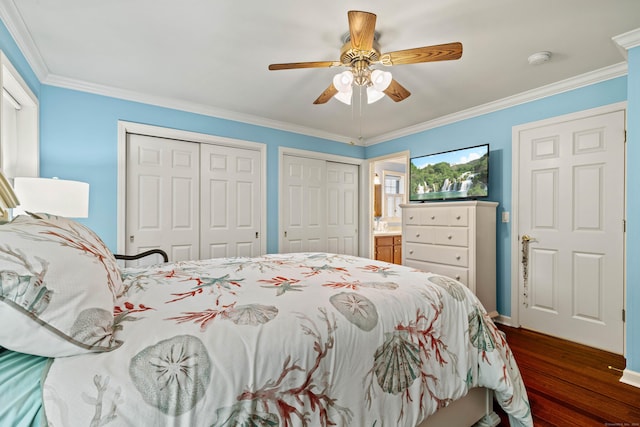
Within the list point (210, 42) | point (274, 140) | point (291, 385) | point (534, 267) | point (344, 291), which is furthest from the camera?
point (274, 140)

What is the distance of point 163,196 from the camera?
3303 millimetres

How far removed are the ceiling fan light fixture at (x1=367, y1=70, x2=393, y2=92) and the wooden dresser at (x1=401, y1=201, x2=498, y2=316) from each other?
5.41 feet

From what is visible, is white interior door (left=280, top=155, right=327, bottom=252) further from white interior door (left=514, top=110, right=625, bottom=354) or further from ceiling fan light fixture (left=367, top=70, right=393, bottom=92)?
white interior door (left=514, top=110, right=625, bottom=354)

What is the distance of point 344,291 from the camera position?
1.30 metres

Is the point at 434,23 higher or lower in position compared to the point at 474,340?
higher

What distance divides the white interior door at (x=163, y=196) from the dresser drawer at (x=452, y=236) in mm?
2782

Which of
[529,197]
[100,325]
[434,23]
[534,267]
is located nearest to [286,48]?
[434,23]

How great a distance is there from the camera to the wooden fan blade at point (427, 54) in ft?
5.70

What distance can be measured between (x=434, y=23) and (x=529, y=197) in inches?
82.7

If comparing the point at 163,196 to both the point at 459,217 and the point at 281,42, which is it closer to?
the point at 281,42

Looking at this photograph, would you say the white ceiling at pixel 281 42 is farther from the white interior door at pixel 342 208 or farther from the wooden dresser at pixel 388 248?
the wooden dresser at pixel 388 248

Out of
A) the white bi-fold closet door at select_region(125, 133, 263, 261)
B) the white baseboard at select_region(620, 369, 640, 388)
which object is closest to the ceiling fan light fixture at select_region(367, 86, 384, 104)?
the white bi-fold closet door at select_region(125, 133, 263, 261)

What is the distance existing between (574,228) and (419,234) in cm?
143

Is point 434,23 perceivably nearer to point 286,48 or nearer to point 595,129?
point 286,48
